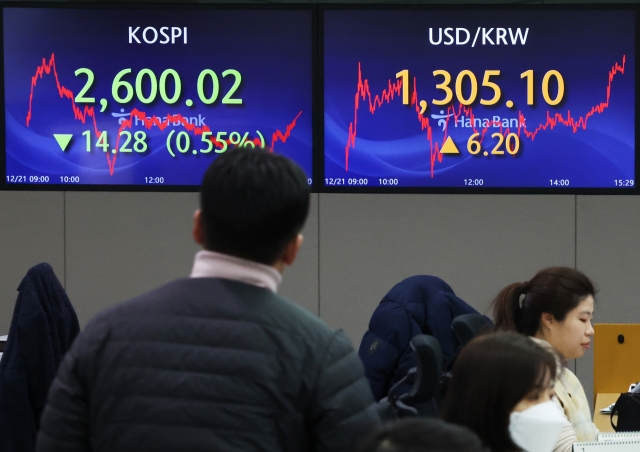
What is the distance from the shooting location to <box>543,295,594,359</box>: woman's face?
2.38m

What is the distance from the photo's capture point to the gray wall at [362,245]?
3869 mm

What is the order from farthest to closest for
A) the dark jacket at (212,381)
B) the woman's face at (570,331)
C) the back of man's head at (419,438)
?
the woman's face at (570,331)
the dark jacket at (212,381)
the back of man's head at (419,438)

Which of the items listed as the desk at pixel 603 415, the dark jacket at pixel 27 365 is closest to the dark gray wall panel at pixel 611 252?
the desk at pixel 603 415

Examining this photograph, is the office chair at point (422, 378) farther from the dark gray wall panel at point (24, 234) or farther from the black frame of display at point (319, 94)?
the dark gray wall panel at point (24, 234)

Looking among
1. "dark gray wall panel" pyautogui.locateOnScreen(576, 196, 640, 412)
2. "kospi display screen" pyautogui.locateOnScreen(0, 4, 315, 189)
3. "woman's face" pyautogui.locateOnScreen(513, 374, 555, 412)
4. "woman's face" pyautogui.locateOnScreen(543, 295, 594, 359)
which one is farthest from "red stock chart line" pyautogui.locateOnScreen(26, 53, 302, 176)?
"woman's face" pyautogui.locateOnScreen(513, 374, 555, 412)

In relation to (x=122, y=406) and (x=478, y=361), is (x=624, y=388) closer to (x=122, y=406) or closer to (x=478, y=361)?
(x=478, y=361)

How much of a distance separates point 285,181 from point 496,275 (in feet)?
9.55

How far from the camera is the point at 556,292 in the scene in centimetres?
239

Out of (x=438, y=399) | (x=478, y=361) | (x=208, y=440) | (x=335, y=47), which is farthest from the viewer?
(x=335, y=47)

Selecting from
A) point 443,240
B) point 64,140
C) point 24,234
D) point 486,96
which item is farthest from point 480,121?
point 24,234

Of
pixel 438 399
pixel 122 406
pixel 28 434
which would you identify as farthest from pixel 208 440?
pixel 28 434

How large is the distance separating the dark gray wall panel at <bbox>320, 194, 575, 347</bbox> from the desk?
1.96 feet

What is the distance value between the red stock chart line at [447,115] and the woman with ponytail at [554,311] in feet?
4.13

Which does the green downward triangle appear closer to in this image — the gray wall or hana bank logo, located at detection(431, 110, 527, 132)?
the gray wall
